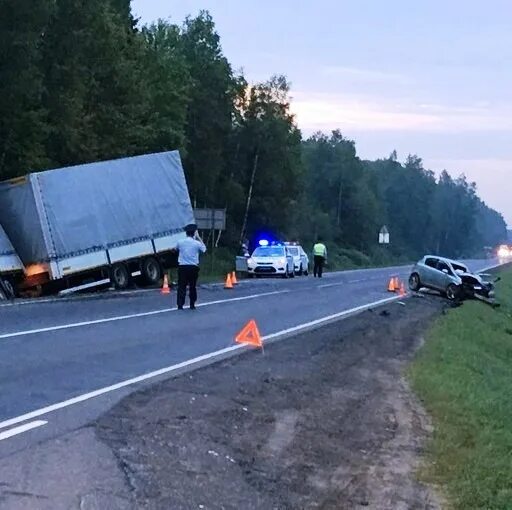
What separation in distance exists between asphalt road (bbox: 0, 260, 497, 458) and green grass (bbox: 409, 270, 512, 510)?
Answer: 9.94 ft

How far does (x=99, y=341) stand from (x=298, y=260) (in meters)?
39.2

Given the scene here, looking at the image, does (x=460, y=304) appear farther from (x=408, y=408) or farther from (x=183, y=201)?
(x=408, y=408)

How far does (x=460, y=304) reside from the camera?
118ft

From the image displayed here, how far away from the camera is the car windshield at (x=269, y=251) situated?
51.2 meters

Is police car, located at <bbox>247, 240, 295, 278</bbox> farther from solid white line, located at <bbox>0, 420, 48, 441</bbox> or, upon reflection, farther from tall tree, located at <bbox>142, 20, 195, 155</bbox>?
solid white line, located at <bbox>0, 420, 48, 441</bbox>

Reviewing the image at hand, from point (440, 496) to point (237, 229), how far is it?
235 feet

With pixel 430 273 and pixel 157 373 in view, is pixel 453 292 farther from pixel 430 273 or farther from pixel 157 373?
pixel 157 373

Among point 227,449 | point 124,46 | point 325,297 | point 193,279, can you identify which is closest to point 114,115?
point 124,46

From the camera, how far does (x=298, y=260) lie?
5512cm

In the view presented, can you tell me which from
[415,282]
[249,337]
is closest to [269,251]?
[415,282]

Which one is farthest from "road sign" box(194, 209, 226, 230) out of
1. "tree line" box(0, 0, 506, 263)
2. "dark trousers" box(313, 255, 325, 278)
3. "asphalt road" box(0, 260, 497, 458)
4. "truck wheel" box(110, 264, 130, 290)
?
"asphalt road" box(0, 260, 497, 458)

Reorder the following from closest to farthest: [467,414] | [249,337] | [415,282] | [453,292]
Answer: [467,414], [249,337], [453,292], [415,282]

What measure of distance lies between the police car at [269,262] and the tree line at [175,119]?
7367 mm

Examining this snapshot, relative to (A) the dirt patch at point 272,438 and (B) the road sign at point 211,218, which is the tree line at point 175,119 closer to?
(B) the road sign at point 211,218
